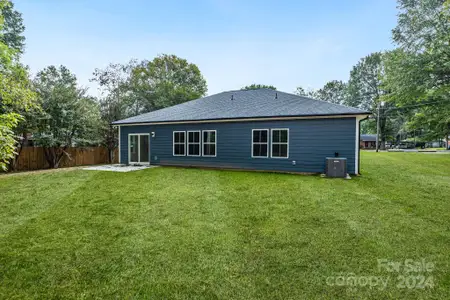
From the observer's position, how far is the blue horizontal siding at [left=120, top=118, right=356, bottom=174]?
27.8 feet

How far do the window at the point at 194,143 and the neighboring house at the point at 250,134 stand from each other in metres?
0.05

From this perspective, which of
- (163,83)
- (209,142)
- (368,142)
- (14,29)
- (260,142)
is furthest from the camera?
(368,142)

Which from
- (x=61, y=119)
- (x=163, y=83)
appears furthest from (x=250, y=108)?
(x=163, y=83)

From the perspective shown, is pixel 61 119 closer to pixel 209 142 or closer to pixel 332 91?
pixel 209 142

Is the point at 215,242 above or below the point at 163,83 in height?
below

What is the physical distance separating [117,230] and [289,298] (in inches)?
107

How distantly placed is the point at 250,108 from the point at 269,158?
258cm

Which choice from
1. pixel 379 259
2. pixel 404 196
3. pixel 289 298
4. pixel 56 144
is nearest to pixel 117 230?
pixel 289 298

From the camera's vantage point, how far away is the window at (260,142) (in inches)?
379

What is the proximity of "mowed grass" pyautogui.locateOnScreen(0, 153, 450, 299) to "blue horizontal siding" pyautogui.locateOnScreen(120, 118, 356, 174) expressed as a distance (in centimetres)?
288

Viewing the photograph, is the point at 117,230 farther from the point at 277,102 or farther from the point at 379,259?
the point at 277,102

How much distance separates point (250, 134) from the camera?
32.3 ft

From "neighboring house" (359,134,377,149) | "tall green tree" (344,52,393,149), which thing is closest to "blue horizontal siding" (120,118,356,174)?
"tall green tree" (344,52,393,149)

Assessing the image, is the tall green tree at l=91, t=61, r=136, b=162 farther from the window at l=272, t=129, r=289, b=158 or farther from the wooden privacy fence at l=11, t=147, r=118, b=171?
the window at l=272, t=129, r=289, b=158
